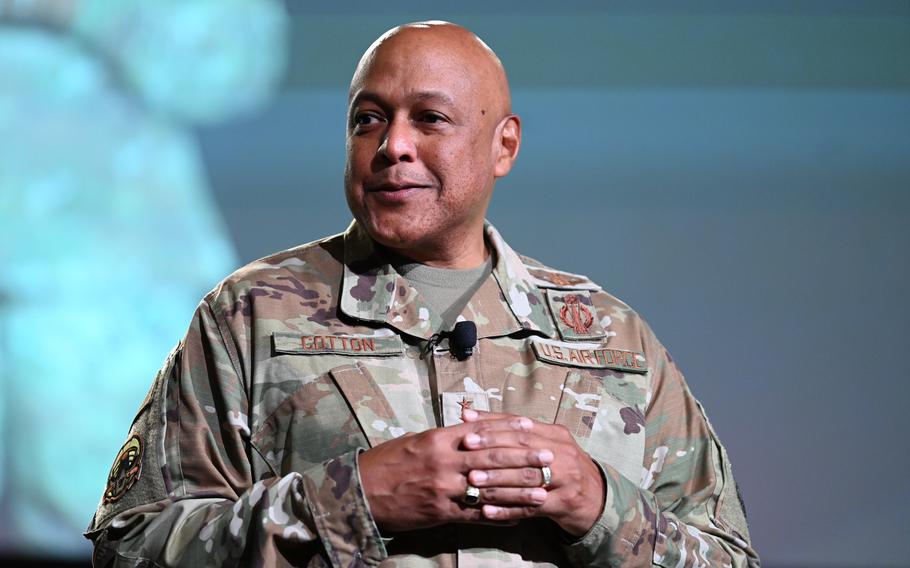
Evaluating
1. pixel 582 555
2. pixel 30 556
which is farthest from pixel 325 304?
pixel 30 556

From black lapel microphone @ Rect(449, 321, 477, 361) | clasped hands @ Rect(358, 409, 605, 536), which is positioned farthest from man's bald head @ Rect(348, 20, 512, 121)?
clasped hands @ Rect(358, 409, 605, 536)

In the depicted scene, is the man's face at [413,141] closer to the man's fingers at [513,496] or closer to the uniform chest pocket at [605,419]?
the uniform chest pocket at [605,419]

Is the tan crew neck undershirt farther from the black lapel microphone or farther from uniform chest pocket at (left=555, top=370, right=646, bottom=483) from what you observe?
uniform chest pocket at (left=555, top=370, right=646, bottom=483)

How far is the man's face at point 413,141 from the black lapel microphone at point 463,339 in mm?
160

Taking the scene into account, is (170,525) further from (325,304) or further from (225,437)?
(325,304)

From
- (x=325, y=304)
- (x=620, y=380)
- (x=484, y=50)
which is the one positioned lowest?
(x=620, y=380)

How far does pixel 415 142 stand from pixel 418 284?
0.25 meters

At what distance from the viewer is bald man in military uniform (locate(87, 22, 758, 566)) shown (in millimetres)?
1712

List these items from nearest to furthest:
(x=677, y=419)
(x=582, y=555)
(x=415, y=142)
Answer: (x=582, y=555)
(x=415, y=142)
(x=677, y=419)

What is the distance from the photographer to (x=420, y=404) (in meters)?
1.91

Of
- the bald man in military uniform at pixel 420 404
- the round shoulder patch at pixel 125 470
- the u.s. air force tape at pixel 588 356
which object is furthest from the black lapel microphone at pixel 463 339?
the round shoulder patch at pixel 125 470

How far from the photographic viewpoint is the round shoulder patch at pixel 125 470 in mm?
1840

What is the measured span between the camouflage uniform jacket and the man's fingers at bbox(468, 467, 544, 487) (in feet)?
0.46

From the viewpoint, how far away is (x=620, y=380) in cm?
206
